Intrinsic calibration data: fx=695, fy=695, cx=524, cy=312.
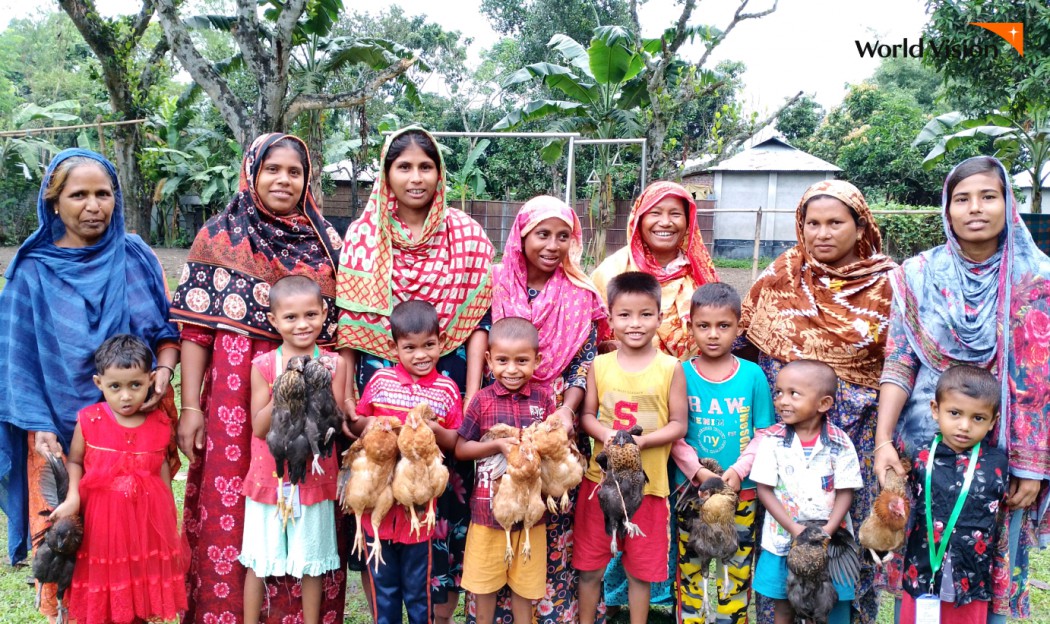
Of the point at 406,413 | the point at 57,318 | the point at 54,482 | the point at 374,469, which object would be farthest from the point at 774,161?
the point at 54,482

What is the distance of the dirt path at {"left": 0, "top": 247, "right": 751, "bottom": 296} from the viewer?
53.5 feet

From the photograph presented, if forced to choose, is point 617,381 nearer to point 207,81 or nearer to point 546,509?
point 546,509

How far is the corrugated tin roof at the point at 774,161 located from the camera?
79.2 ft

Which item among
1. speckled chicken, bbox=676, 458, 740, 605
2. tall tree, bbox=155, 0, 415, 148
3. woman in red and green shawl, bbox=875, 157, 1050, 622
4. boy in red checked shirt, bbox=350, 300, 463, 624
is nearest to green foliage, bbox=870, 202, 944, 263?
tall tree, bbox=155, 0, 415, 148

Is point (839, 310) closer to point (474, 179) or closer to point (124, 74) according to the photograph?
point (124, 74)

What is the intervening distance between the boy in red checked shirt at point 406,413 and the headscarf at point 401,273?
18 centimetres

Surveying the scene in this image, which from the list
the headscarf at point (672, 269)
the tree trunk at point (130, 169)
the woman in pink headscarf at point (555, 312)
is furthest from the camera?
the tree trunk at point (130, 169)

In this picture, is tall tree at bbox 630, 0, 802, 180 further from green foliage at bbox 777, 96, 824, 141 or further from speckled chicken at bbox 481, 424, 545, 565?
green foliage at bbox 777, 96, 824, 141

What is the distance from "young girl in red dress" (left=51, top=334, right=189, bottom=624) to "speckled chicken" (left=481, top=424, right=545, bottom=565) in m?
1.44

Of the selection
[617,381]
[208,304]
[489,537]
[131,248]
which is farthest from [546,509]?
[131,248]

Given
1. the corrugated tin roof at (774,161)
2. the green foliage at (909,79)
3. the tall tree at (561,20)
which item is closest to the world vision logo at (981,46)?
the corrugated tin roof at (774,161)

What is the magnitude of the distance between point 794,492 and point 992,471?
73cm

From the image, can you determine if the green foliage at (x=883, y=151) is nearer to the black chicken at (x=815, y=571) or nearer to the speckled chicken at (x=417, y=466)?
the black chicken at (x=815, y=571)

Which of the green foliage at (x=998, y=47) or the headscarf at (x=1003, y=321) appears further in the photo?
the green foliage at (x=998, y=47)
